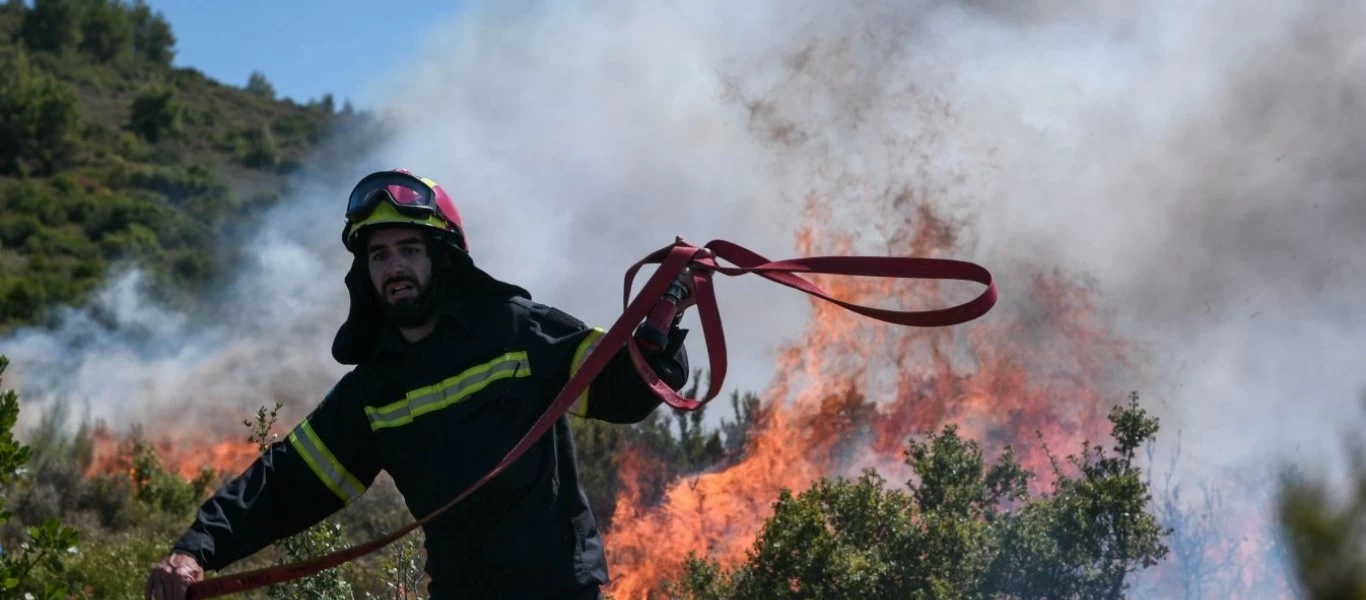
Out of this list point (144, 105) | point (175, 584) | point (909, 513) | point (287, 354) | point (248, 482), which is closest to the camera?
point (175, 584)

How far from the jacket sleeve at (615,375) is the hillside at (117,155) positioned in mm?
22945

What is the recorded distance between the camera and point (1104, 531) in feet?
21.9

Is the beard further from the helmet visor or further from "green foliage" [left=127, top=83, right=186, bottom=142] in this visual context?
"green foliage" [left=127, top=83, right=186, bottom=142]

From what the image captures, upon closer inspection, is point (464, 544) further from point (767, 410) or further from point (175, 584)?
point (767, 410)

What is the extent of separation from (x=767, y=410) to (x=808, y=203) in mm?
2577

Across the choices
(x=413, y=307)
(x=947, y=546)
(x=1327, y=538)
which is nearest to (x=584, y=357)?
(x=413, y=307)

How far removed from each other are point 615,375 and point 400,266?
647 millimetres

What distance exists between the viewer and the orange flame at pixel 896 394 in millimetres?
10289

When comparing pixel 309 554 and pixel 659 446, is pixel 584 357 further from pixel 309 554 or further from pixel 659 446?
pixel 659 446

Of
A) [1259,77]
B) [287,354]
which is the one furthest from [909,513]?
[287,354]

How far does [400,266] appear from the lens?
12.0 feet

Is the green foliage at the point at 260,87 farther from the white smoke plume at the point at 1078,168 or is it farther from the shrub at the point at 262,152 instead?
the white smoke plume at the point at 1078,168

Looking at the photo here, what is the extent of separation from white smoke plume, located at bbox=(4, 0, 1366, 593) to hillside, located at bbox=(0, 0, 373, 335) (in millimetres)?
11815

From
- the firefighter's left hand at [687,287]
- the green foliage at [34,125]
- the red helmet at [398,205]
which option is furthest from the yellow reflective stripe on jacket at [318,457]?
the green foliage at [34,125]
